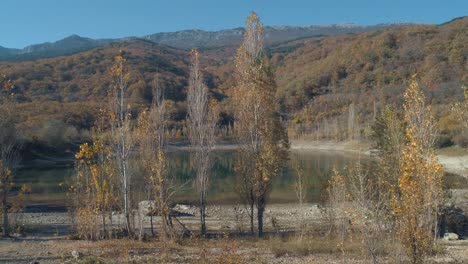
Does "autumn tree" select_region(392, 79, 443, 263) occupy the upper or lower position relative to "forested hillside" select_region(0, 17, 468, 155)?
lower

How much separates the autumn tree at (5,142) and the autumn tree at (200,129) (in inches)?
270

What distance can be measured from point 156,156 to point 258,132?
13.5ft

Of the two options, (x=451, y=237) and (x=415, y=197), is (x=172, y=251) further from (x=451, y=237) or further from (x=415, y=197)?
(x=451, y=237)

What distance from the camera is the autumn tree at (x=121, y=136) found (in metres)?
16.6

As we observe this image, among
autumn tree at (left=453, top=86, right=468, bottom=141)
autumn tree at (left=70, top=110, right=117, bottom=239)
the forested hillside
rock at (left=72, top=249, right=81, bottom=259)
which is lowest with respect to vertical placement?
rock at (left=72, top=249, right=81, bottom=259)

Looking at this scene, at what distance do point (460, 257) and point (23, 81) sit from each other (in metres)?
153

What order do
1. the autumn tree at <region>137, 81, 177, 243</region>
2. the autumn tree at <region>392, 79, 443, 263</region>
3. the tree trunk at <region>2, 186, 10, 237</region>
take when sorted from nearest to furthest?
the autumn tree at <region>392, 79, 443, 263</region> < the autumn tree at <region>137, 81, 177, 243</region> < the tree trunk at <region>2, 186, 10, 237</region>

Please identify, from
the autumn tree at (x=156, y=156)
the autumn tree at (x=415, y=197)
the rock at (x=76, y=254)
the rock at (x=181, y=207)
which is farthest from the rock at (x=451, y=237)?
the rock at (x=181, y=207)

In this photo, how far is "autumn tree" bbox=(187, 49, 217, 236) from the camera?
17.8 meters

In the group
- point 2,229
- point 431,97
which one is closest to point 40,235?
point 2,229

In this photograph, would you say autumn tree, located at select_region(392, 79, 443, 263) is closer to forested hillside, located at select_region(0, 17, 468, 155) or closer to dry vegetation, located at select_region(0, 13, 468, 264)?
dry vegetation, located at select_region(0, 13, 468, 264)

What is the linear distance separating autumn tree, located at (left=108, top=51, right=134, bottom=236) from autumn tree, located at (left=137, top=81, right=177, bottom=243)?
0.53m

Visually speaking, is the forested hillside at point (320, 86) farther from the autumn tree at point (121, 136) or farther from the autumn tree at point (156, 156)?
the autumn tree at point (156, 156)

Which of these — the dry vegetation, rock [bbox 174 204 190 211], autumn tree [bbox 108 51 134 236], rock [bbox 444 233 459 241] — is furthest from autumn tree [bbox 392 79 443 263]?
rock [bbox 174 204 190 211]
